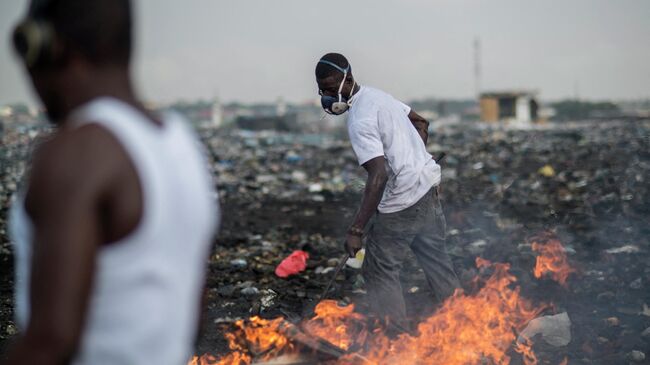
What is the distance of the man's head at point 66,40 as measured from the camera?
120cm

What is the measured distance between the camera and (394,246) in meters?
4.11

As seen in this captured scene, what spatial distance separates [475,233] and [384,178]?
13.2 ft

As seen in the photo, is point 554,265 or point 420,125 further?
point 554,265

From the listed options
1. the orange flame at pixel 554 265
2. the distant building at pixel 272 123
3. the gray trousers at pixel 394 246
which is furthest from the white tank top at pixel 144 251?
the distant building at pixel 272 123

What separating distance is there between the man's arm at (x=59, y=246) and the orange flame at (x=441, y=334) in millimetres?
2241

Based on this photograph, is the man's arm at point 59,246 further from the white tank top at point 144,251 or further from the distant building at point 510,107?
the distant building at point 510,107

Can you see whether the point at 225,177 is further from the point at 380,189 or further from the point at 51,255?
the point at 51,255

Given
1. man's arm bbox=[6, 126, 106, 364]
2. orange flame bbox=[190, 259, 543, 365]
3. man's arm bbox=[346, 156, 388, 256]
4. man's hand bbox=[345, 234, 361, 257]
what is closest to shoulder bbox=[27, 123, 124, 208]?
man's arm bbox=[6, 126, 106, 364]

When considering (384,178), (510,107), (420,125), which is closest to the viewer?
(384,178)

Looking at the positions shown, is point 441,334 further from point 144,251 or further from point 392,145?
point 144,251

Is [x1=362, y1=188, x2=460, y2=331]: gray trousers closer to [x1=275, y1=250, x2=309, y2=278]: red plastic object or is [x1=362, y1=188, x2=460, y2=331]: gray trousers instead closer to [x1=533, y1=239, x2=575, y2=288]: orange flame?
[x1=533, y1=239, x2=575, y2=288]: orange flame

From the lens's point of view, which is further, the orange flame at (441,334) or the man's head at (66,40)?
the orange flame at (441,334)

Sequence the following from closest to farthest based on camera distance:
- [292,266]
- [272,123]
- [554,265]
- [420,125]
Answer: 1. [420,125]
2. [554,265]
3. [292,266]
4. [272,123]

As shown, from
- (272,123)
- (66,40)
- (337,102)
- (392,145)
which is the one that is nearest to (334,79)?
(337,102)
